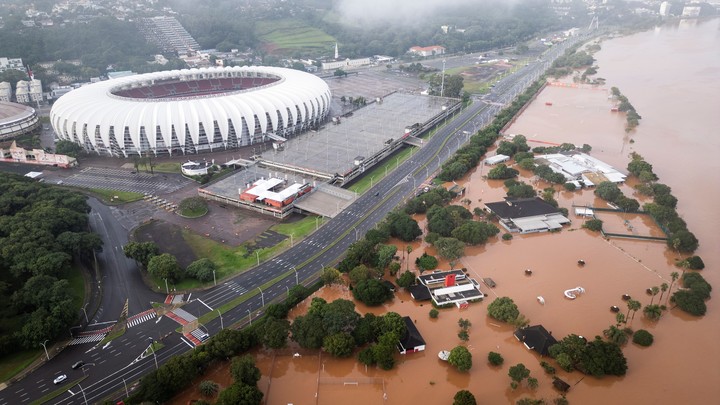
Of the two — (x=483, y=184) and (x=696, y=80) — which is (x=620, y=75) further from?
(x=483, y=184)

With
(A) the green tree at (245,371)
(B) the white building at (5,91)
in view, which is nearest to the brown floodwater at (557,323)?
(A) the green tree at (245,371)

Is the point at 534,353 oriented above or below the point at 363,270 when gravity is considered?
below

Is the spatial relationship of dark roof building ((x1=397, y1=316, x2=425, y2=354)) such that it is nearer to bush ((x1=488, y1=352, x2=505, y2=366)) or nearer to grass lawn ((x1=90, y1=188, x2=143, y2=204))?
bush ((x1=488, y1=352, x2=505, y2=366))

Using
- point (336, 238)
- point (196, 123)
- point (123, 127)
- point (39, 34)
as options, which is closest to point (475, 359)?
point (336, 238)

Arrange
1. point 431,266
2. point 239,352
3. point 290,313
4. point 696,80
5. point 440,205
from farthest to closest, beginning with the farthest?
point 696,80 < point 440,205 < point 431,266 < point 290,313 < point 239,352

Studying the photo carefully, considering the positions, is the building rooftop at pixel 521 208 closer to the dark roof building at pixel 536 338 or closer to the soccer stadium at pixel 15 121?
the dark roof building at pixel 536 338

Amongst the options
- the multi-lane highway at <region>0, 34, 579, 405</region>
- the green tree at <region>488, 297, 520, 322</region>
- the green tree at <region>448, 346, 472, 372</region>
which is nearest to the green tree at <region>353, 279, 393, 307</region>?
the multi-lane highway at <region>0, 34, 579, 405</region>

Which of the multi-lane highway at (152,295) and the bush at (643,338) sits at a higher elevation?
the multi-lane highway at (152,295)
